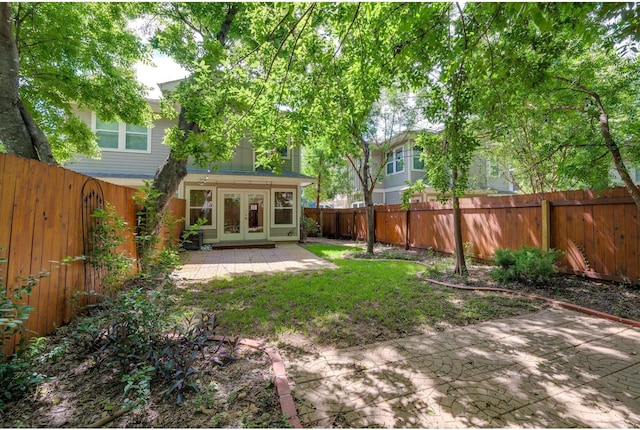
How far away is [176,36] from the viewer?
6891 mm

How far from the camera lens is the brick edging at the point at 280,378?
6.41 feet

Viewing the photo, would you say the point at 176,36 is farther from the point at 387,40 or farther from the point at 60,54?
the point at 387,40

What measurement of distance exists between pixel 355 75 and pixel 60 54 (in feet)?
20.1

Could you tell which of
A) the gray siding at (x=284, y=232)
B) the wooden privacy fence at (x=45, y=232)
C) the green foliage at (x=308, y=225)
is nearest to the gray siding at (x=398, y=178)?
the green foliage at (x=308, y=225)

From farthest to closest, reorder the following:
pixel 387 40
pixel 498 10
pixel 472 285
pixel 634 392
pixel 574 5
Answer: pixel 472 285
pixel 387 40
pixel 498 10
pixel 574 5
pixel 634 392

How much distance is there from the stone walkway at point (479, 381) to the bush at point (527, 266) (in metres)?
1.69

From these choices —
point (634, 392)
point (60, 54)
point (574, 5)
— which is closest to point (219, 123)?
point (60, 54)

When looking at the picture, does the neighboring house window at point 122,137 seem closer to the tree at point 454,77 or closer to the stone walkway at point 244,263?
the stone walkway at point 244,263

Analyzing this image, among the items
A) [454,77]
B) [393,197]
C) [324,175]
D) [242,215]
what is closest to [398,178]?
[393,197]

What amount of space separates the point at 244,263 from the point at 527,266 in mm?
6681

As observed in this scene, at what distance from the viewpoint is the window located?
11273 mm

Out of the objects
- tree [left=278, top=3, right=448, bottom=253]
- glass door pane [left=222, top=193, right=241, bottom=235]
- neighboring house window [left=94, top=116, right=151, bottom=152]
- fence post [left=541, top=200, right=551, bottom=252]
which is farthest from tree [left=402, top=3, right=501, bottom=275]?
neighboring house window [left=94, top=116, right=151, bottom=152]

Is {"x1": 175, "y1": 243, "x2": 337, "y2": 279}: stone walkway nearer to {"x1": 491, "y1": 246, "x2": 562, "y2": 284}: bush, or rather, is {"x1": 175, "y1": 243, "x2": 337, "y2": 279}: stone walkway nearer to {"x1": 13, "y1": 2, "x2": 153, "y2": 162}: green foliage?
{"x1": 491, "y1": 246, "x2": 562, "y2": 284}: bush

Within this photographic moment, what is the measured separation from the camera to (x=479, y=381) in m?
2.42
